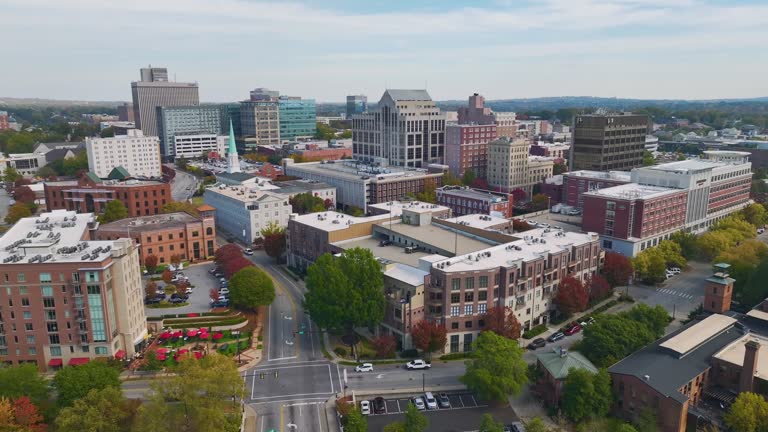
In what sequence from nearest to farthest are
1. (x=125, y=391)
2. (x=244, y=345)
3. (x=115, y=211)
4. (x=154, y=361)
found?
(x=125, y=391) → (x=154, y=361) → (x=244, y=345) → (x=115, y=211)

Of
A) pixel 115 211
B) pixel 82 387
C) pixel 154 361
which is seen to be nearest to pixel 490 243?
pixel 154 361

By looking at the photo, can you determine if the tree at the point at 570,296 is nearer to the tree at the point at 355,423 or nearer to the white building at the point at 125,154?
the tree at the point at 355,423

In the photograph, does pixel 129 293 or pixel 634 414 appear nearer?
pixel 634 414

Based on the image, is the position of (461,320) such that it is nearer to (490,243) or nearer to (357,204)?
(490,243)

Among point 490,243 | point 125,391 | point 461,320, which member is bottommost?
point 125,391

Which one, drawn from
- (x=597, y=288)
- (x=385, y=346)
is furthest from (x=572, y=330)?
(x=385, y=346)

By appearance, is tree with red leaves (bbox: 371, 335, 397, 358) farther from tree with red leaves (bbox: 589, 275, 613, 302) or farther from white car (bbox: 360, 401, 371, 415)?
tree with red leaves (bbox: 589, 275, 613, 302)
